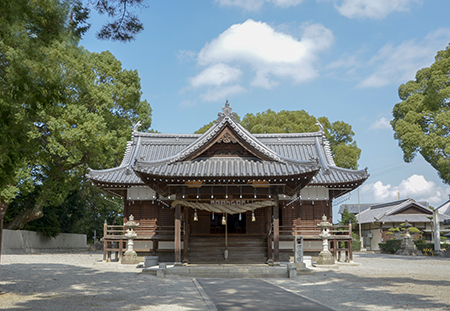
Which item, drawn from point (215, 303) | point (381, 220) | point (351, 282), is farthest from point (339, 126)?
point (215, 303)

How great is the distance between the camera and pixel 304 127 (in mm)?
42656

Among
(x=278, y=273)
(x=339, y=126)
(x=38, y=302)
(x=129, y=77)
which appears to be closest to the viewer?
(x=38, y=302)

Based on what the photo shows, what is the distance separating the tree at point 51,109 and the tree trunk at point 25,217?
7cm

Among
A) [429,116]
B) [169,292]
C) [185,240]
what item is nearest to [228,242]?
[185,240]

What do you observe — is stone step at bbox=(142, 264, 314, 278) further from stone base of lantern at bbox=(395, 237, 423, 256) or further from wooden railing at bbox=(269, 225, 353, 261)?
stone base of lantern at bbox=(395, 237, 423, 256)

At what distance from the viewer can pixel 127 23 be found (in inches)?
348

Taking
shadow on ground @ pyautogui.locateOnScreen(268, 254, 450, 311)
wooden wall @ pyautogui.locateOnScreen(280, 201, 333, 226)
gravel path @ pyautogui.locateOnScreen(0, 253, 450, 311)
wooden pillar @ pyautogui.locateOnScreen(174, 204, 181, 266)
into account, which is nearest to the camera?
gravel path @ pyautogui.locateOnScreen(0, 253, 450, 311)

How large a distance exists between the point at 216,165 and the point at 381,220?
118 ft

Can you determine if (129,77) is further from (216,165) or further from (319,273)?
(319,273)

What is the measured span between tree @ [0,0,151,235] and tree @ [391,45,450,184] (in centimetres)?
2010

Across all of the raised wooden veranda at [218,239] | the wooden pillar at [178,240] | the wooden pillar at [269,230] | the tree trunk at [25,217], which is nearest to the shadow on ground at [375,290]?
the wooden pillar at [269,230]

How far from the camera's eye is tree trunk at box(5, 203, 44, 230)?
29.0 m

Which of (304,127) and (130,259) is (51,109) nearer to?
(130,259)

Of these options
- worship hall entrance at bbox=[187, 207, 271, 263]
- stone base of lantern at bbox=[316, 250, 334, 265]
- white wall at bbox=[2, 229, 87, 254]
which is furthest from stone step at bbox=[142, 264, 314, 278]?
white wall at bbox=[2, 229, 87, 254]
